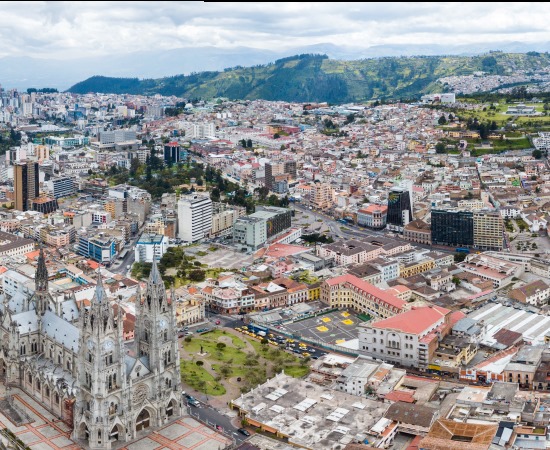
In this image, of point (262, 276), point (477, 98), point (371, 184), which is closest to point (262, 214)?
point (262, 276)

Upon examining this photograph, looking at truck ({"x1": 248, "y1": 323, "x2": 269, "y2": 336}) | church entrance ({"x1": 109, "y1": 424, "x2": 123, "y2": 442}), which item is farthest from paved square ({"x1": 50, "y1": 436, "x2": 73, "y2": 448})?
truck ({"x1": 248, "y1": 323, "x2": 269, "y2": 336})

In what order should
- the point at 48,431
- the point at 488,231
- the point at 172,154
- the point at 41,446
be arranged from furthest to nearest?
the point at 172,154
the point at 488,231
the point at 48,431
the point at 41,446

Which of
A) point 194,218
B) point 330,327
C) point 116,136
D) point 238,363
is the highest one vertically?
point 116,136

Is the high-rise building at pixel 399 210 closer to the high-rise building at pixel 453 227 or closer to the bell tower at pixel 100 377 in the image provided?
the high-rise building at pixel 453 227

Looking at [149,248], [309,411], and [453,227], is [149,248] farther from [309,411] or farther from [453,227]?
[309,411]

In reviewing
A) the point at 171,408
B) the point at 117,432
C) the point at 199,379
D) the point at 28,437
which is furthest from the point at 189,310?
the point at 28,437

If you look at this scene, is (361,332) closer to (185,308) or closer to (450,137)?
(185,308)
